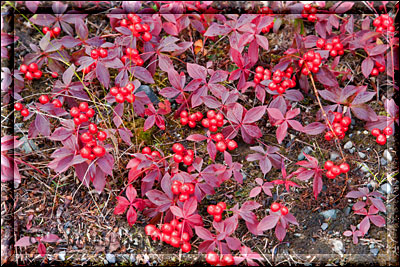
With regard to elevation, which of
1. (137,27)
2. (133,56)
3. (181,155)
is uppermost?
(137,27)

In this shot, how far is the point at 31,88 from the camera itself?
2818 mm

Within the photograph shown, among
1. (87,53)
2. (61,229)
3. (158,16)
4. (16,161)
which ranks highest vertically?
(158,16)

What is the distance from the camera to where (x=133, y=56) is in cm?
262

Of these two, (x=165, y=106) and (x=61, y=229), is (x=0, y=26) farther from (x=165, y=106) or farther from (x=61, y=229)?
(x=61, y=229)

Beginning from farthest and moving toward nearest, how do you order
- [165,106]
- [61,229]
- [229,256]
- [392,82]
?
1. [392,82]
2. [165,106]
3. [61,229]
4. [229,256]

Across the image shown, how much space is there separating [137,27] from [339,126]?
63.7 inches

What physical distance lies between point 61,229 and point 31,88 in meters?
1.13

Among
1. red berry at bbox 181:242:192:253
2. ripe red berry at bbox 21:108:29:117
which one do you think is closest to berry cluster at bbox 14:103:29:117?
ripe red berry at bbox 21:108:29:117

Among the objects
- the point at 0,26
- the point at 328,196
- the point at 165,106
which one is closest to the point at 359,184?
the point at 328,196

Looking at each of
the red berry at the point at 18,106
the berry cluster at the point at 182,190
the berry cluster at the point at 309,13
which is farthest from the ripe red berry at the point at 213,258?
the berry cluster at the point at 309,13

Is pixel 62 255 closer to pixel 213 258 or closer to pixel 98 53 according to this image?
pixel 213 258

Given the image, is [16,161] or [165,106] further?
[165,106]

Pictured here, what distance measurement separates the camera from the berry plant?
2.35m

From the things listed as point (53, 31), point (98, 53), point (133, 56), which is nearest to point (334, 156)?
point (133, 56)
